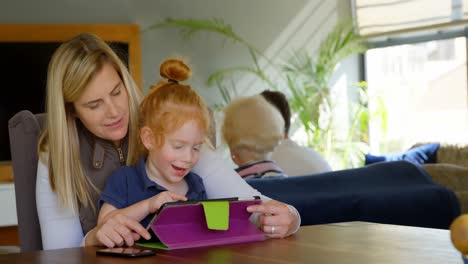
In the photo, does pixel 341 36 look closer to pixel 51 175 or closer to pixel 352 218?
pixel 352 218

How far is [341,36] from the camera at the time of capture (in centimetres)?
813

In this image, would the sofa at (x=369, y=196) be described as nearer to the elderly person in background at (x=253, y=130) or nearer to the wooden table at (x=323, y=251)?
the elderly person in background at (x=253, y=130)

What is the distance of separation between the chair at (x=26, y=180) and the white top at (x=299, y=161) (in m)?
2.22

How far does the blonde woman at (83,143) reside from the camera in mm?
2053

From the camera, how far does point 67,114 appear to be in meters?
2.17

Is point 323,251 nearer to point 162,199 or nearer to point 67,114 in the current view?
point 162,199

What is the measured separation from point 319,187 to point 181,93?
102 cm

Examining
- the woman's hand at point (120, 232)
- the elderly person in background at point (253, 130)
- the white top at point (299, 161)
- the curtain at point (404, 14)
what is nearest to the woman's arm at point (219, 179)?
the woman's hand at point (120, 232)

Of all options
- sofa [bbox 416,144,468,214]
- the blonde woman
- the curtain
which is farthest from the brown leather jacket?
the curtain

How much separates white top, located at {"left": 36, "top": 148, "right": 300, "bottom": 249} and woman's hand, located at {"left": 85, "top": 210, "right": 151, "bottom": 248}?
0.68 feet

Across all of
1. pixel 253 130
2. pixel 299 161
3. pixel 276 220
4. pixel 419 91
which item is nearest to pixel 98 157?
pixel 276 220

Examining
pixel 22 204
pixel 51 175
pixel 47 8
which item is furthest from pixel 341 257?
pixel 47 8

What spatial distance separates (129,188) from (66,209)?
0.54 ft

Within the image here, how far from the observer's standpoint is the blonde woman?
205 cm
